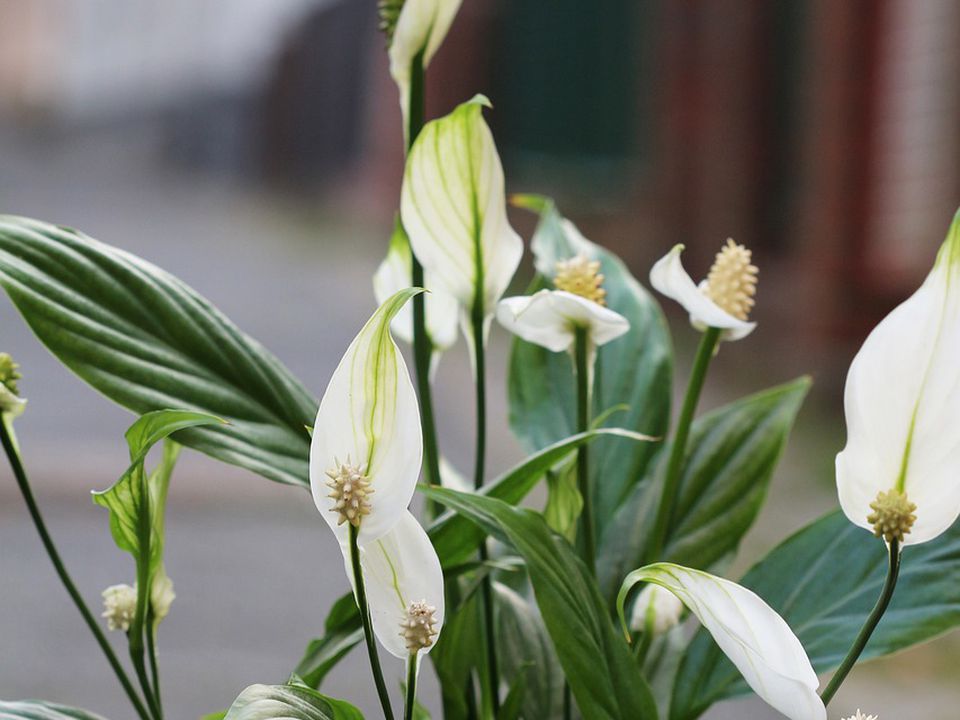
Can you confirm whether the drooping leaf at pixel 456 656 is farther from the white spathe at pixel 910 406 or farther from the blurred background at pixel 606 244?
the blurred background at pixel 606 244

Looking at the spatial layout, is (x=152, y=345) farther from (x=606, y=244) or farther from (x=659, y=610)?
(x=606, y=244)

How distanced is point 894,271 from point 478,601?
7.16 ft

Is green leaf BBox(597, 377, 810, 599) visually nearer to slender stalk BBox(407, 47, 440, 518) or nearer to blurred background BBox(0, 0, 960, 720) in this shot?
slender stalk BBox(407, 47, 440, 518)

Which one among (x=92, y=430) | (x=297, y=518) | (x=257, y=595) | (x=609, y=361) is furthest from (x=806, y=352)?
(x=609, y=361)

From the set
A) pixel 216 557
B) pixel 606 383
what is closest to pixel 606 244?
pixel 216 557

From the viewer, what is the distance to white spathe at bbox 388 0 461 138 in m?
0.24

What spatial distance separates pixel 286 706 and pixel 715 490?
14cm

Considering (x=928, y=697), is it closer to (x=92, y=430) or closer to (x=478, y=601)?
(x=478, y=601)

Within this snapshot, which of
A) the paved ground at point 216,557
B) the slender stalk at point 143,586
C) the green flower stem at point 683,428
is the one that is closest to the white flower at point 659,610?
the green flower stem at point 683,428

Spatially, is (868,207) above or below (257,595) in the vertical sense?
above

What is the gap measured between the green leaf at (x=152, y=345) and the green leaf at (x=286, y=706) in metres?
0.05

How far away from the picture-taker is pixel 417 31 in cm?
25

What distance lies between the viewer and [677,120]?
328 centimetres

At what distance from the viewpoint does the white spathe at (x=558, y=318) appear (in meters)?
0.23
